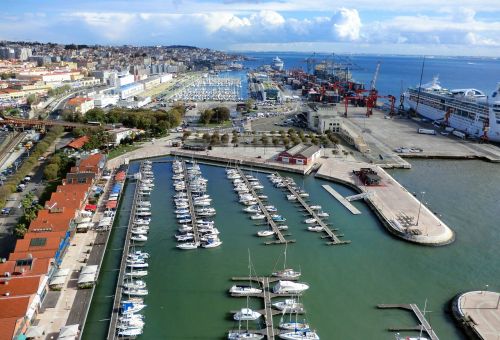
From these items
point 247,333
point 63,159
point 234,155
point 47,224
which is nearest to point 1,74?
point 63,159

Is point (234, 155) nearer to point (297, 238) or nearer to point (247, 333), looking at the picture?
point (297, 238)

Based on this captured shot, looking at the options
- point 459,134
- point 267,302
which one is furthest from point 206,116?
point 267,302

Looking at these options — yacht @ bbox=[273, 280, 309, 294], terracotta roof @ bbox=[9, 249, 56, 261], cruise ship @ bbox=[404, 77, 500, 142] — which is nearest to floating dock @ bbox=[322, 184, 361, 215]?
yacht @ bbox=[273, 280, 309, 294]

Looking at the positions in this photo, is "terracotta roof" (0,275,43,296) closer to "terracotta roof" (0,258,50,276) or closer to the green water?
"terracotta roof" (0,258,50,276)

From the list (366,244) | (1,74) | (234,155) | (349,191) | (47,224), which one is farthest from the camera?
→ (1,74)

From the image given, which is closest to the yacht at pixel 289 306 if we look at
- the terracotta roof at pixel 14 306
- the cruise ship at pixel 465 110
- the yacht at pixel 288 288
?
the yacht at pixel 288 288

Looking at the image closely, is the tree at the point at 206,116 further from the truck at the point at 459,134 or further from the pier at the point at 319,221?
the truck at the point at 459,134

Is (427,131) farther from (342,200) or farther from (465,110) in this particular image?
(342,200)
